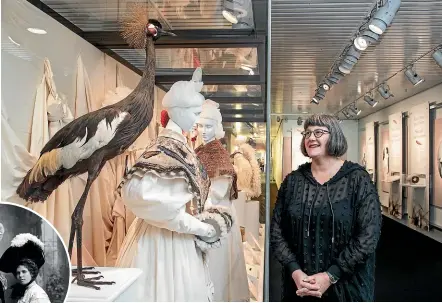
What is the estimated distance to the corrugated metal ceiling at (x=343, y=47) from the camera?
257 cm

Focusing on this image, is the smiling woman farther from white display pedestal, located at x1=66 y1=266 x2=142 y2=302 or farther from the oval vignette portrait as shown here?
the oval vignette portrait

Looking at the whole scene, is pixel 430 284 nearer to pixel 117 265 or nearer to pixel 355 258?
pixel 355 258

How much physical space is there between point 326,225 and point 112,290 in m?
0.87

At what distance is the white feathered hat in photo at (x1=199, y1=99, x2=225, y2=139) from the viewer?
2.13m

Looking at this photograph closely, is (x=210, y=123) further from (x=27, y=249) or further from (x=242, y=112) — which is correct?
(x=27, y=249)

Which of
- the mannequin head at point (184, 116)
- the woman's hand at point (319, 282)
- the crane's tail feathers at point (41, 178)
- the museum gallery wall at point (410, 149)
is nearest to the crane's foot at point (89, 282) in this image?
the crane's tail feathers at point (41, 178)

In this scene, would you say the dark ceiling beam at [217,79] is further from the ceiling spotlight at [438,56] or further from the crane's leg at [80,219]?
the ceiling spotlight at [438,56]

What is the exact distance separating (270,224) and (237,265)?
34cm

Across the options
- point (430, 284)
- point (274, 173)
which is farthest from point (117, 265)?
point (430, 284)

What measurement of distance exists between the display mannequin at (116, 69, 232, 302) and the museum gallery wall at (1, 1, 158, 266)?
12cm

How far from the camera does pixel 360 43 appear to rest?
274 centimetres

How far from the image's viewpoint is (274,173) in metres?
2.27

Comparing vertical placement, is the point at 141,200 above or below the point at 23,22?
below

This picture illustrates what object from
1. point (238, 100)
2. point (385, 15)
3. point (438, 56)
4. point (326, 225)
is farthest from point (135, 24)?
point (438, 56)
